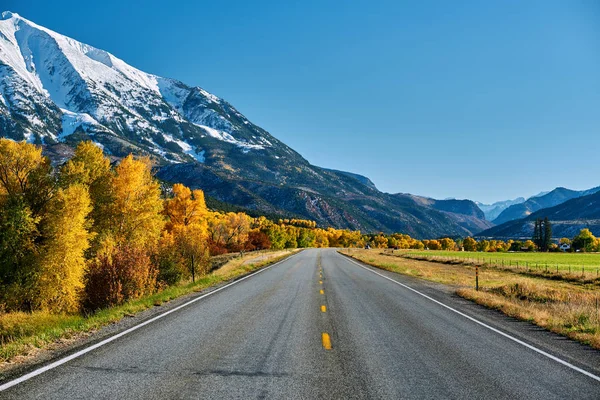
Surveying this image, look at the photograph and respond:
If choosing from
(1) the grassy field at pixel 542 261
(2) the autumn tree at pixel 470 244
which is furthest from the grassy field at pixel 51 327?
(2) the autumn tree at pixel 470 244

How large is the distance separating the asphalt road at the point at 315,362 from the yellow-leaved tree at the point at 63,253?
1465 cm

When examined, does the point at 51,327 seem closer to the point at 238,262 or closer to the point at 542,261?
the point at 238,262

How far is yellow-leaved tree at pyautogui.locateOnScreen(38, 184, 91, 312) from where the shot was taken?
2206cm

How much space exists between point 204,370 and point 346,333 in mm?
4098

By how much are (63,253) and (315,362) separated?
2204 cm

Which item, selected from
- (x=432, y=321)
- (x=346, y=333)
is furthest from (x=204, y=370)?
(x=432, y=321)

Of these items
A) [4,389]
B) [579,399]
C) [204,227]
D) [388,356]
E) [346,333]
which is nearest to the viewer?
[4,389]

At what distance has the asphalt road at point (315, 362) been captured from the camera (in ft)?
17.5

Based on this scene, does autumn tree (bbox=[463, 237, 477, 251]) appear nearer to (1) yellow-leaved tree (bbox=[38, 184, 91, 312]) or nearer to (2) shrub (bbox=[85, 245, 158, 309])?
(1) yellow-leaved tree (bbox=[38, 184, 91, 312])

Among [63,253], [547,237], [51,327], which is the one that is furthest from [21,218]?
[547,237]

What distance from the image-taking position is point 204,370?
6117 millimetres

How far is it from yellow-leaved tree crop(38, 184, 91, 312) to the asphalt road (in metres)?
14.6

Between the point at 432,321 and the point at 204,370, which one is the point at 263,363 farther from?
the point at 432,321

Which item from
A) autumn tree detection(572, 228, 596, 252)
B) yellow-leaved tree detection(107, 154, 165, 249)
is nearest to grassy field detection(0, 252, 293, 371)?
yellow-leaved tree detection(107, 154, 165, 249)
